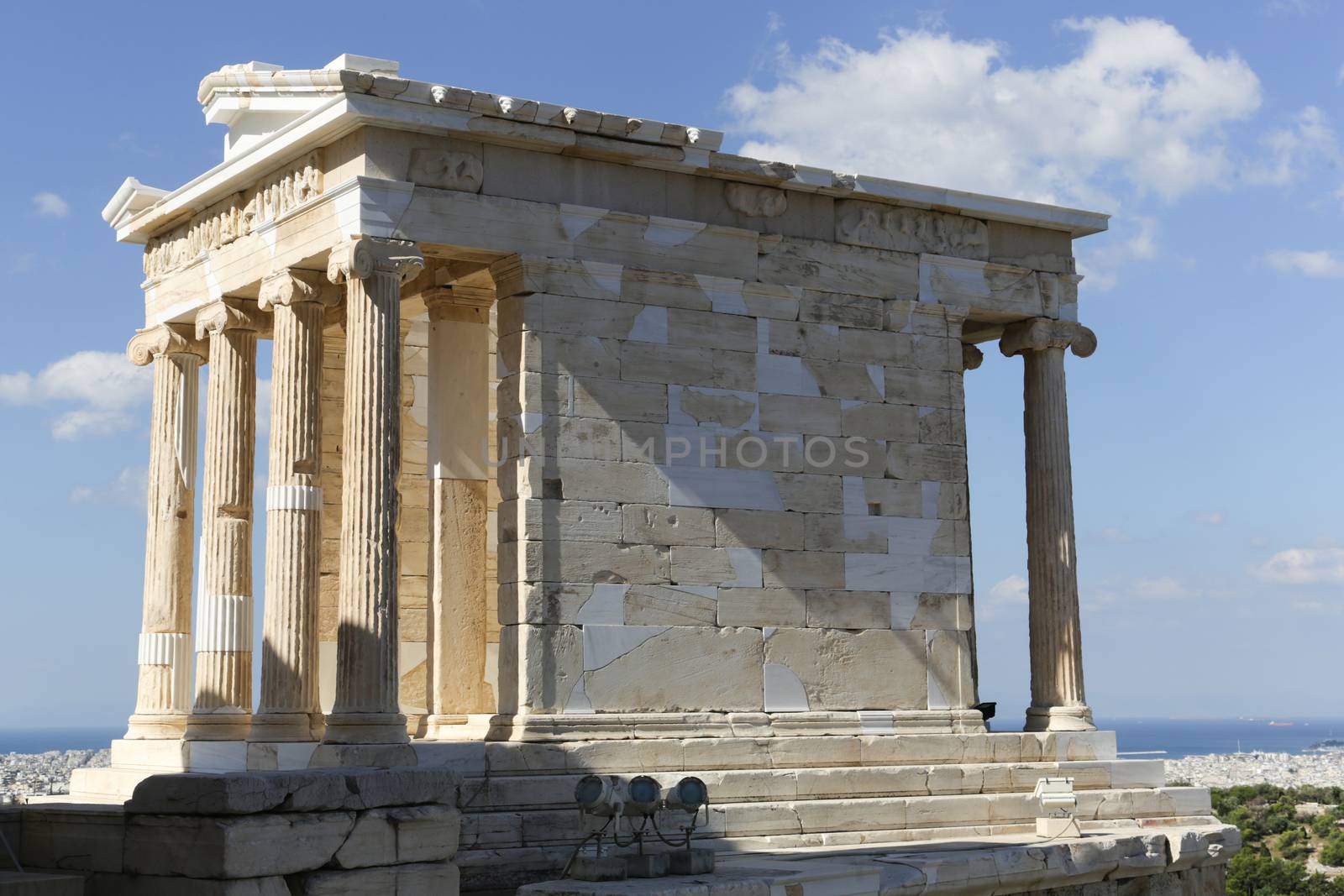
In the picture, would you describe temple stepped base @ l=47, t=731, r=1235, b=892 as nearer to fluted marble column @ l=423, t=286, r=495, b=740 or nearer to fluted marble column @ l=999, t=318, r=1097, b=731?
fluted marble column @ l=999, t=318, r=1097, b=731

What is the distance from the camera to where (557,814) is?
17.4 meters

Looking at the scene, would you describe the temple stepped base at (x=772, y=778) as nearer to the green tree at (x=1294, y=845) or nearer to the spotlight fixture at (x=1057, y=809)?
the spotlight fixture at (x=1057, y=809)

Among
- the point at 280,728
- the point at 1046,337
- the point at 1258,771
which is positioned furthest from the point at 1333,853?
the point at 1258,771

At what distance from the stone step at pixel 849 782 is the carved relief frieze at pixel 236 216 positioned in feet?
20.9

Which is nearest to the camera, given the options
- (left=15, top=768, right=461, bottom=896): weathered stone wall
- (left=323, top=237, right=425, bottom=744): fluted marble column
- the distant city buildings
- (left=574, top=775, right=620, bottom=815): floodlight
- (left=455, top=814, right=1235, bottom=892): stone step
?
(left=15, top=768, right=461, bottom=896): weathered stone wall

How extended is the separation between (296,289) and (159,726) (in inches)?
231

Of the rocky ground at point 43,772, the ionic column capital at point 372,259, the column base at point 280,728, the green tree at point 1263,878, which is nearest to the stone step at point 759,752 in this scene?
the column base at point 280,728

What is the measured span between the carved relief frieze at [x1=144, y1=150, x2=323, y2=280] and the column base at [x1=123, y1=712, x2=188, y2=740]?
532cm

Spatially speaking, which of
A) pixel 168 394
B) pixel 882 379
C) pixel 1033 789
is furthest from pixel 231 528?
pixel 1033 789

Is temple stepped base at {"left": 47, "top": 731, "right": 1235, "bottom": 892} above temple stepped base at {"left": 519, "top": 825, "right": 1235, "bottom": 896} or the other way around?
above

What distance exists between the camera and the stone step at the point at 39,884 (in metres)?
12.2

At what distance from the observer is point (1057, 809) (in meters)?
19.8

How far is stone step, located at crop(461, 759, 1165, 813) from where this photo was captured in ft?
56.7

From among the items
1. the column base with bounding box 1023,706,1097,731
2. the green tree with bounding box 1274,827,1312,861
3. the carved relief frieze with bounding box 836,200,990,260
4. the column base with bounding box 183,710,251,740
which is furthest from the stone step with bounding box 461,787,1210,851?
the green tree with bounding box 1274,827,1312,861
